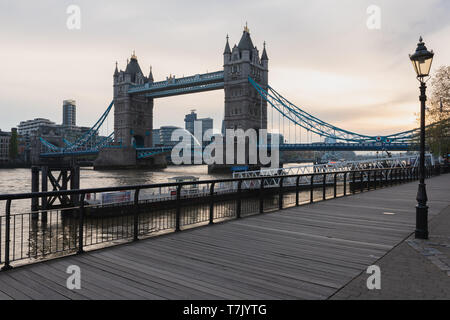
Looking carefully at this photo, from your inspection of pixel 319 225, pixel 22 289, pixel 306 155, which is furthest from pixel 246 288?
pixel 306 155

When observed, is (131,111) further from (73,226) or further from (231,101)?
(73,226)

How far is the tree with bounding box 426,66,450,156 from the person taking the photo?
23.5 metres

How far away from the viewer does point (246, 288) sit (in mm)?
3859

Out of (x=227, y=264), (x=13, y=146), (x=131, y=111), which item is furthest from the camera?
(x=13, y=146)

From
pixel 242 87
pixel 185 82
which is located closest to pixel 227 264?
pixel 242 87

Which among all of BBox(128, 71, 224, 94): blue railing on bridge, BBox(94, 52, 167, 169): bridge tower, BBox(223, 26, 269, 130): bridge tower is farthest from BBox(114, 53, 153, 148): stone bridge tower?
BBox(223, 26, 269, 130): bridge tower

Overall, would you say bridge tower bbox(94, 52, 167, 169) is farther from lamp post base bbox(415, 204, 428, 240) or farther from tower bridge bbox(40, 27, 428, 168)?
lamp post base bbox(415, 204, 428, 240)

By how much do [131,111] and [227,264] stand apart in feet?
332

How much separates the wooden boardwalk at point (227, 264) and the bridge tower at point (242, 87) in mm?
68134

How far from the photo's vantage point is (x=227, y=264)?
4.73m

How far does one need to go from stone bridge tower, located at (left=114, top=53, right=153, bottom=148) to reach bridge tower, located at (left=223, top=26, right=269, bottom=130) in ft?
116

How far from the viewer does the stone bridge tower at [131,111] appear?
9911 centimetres

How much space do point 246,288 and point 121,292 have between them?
1430mm
